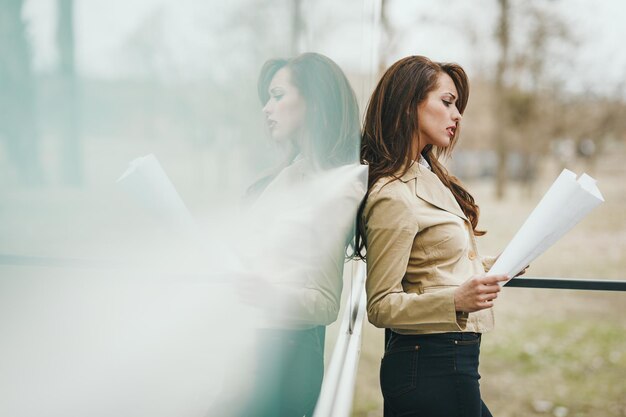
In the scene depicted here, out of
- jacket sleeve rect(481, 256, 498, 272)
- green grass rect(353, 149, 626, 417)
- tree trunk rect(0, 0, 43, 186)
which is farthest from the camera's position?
green grass rect(353, 149, 626, 417)

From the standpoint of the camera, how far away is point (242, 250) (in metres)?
0.40

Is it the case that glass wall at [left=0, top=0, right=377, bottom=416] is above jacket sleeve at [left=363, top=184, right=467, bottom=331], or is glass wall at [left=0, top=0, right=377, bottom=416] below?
above

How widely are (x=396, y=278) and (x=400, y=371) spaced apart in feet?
0.57

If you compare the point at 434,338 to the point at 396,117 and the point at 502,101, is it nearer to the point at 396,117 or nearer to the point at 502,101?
the point at 396,117

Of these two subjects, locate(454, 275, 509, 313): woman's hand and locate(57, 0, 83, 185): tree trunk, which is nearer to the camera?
locate(57, 0, 83, 185): tree trunk

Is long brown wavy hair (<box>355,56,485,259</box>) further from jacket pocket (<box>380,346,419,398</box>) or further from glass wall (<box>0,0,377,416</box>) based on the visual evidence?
glass wall (<box>0,0,377,416</box>)

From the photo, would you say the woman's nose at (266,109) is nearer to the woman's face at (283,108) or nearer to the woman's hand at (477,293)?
the woman's face at (283,108)

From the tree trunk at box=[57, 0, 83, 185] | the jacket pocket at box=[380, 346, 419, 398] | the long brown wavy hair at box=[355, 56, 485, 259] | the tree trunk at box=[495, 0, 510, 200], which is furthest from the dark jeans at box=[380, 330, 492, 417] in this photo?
the tree trunk at box=[495, 0, 510, 200]

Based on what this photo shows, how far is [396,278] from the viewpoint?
1.08m

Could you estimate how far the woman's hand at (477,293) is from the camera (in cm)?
102

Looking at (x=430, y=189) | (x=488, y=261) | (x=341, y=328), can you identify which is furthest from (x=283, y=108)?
(x=488, y=261)

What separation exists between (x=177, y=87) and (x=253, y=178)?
133mm

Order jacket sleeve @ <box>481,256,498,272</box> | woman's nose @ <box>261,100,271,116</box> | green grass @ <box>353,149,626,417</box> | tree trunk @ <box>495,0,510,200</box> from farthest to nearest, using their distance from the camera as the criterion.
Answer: tree trunk @ <box>495,0,510,200</box> → green grass @ <box>353,149,626,417</box> → jacket sleeve @ <box>481,256,498,272</box> → woman's nose @ <box>261,100,271,116</box>

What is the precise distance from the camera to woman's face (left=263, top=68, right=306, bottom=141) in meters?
0.44
